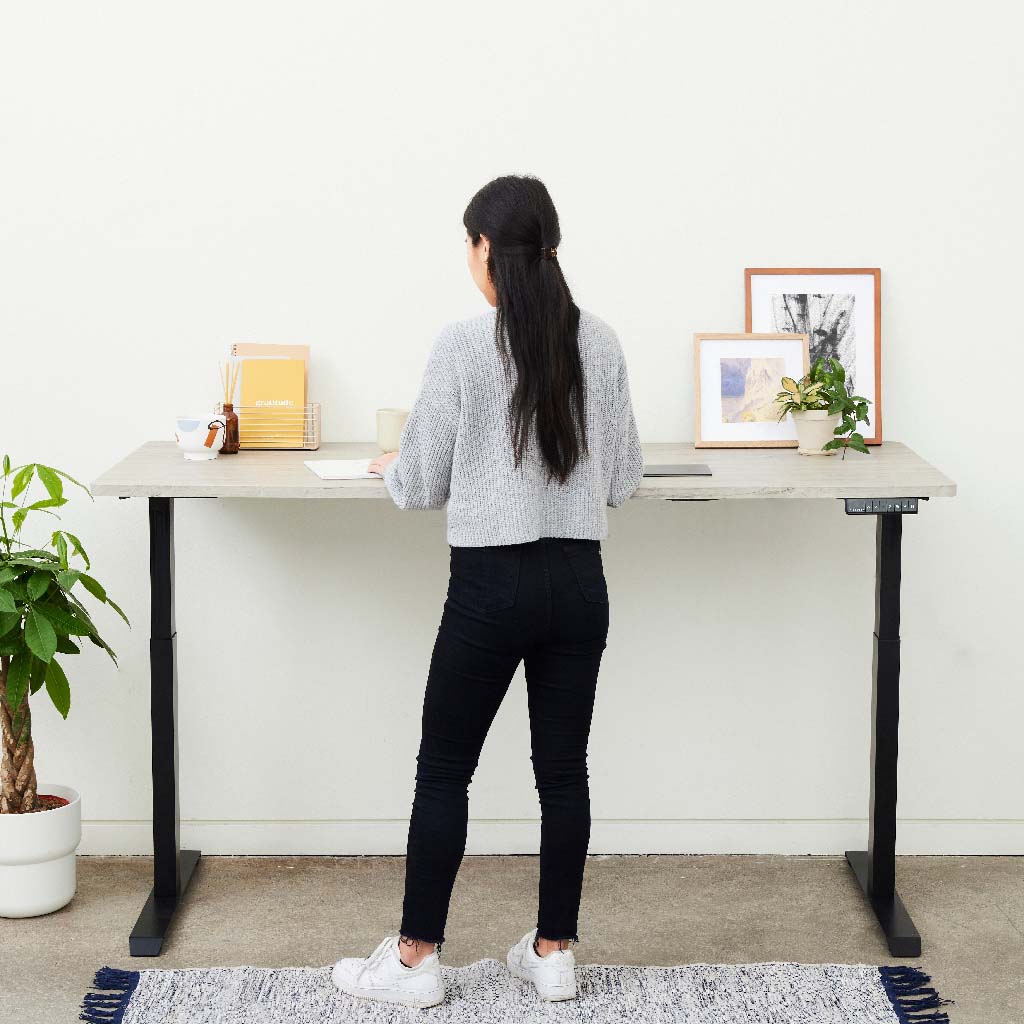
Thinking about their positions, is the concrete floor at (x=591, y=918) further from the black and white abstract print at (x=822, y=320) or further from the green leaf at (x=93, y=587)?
the black and white abstract print at (x=822, y=320)

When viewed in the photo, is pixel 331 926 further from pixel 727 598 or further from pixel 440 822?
pixel 727 598

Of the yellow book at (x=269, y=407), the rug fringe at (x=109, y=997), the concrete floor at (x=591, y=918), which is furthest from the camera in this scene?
the yellow book at (x=269, y=407)

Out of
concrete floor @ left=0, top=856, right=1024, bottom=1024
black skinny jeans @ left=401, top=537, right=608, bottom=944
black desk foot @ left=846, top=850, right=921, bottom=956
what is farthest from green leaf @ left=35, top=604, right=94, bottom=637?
black desk foot @ left=846, top=850, right=921, bottom=956

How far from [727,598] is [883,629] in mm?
449

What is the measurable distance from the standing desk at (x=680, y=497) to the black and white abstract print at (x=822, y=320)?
9.1 inches

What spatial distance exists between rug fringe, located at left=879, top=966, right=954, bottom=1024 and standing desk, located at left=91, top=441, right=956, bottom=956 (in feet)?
0.33

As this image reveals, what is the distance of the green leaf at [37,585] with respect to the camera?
8.62 feet

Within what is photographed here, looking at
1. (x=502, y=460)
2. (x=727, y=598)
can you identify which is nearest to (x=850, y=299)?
(x=727, y=598)

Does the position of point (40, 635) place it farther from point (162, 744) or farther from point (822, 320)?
point (822, 320)

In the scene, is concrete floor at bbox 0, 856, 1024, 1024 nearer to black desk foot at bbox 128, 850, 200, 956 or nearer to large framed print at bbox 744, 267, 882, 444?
black desk foot at bbox 128, 850, 200, 956

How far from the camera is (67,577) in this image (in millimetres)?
2645

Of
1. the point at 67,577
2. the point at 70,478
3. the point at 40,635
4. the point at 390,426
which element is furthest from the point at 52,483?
the point at 390,426

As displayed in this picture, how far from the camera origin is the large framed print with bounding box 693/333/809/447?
2.90 meters

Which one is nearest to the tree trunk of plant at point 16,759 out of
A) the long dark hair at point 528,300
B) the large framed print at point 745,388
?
the long dark hair at point 528,300
